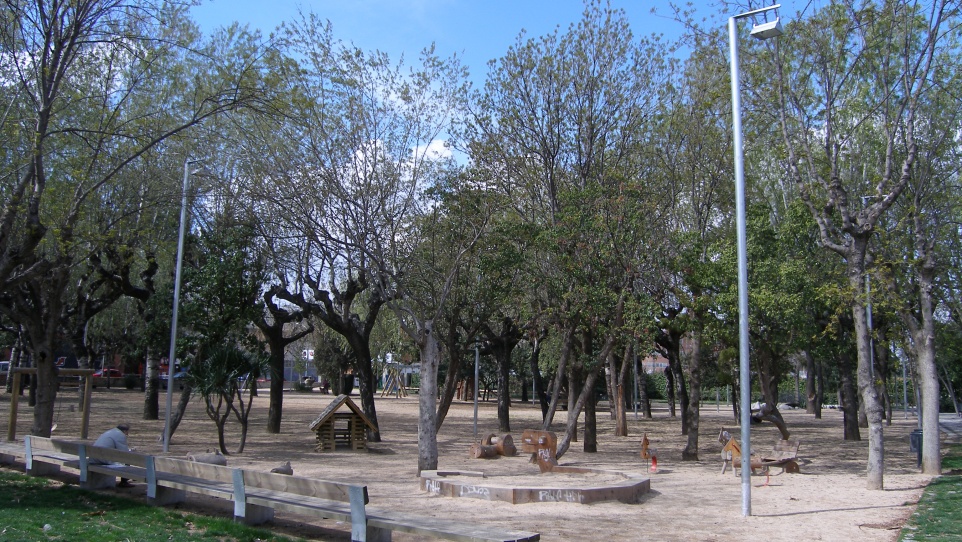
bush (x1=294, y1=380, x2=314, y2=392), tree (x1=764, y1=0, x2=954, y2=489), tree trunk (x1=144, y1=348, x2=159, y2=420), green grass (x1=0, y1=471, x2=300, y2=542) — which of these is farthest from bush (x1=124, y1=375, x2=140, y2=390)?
tree (x1=764, y1=0, x2=954, y2=489)

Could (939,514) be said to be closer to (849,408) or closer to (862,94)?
(862,94)

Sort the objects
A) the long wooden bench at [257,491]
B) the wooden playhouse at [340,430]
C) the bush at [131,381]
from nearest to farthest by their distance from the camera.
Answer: the long wooden bench at [257,491], the wooden playhouse at [340,430], the bush at [131,381]

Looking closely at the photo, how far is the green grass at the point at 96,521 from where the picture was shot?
765 cm

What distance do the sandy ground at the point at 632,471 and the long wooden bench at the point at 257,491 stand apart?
0.39m

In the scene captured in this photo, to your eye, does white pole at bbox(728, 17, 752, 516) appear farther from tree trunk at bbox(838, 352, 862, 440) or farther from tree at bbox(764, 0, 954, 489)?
tree trunk at bbox(838, 352, 862, 440)

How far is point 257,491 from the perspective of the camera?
346 inches

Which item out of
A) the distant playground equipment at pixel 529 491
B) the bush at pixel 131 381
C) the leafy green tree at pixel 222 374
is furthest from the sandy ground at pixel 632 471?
the bush at pixel 131 381

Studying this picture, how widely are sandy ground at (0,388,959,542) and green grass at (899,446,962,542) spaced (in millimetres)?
222

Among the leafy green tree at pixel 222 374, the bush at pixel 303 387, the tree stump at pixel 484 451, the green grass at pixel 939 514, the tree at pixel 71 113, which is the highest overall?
the tree at pixel 71 113

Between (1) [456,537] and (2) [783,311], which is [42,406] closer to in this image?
(1) [456,537]

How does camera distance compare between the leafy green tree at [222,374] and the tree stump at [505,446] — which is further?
the tree stump at [505,446]

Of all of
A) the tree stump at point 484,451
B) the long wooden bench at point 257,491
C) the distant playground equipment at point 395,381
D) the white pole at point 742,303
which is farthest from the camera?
the distant playground equipment at point 395,381

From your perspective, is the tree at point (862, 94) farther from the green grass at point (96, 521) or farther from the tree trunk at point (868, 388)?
the green grass at point (96, 521)

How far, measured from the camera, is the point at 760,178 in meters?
25.4
